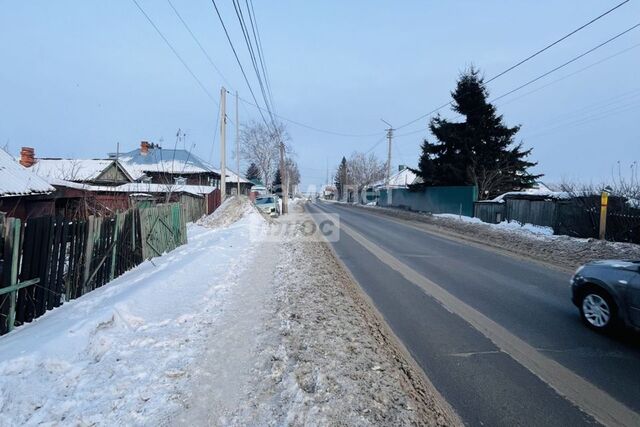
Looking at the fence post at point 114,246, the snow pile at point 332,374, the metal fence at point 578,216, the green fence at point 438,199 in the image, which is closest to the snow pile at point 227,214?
the fence post at point 114,246

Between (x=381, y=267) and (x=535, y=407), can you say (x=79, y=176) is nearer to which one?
(x=381, y=267)

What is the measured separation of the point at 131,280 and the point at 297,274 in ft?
12.0

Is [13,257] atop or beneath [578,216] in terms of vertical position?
beneath

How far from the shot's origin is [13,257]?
545cm

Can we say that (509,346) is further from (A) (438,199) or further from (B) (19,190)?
(A) (438,199)

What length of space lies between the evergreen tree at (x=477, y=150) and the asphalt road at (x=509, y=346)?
20.3 m

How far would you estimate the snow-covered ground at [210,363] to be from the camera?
3277 millimetres

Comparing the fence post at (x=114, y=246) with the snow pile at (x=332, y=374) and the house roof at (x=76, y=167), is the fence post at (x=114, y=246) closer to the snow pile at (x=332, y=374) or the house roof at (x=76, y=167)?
the snow pile at (x=332, y=374)

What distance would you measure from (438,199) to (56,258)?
1146 inches

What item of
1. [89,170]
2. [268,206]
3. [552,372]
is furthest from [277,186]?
[552,372]

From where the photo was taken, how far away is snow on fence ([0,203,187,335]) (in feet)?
18.0

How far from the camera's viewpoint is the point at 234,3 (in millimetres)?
9281

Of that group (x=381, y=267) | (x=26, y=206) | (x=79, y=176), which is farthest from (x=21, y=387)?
(x=79, y=176)

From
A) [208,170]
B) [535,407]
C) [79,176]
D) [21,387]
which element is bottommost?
[21,387]
